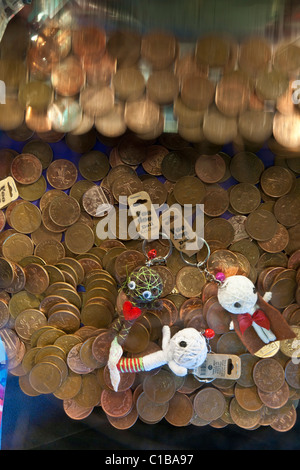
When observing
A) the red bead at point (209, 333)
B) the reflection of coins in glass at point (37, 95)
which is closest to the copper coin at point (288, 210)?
the red bead at point (209, 333)

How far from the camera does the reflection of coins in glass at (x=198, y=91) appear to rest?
3.49 ft

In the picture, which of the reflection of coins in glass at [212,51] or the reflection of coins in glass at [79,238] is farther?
the reflection of coins in glass at [79,238]

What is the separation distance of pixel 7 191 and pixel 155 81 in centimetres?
55

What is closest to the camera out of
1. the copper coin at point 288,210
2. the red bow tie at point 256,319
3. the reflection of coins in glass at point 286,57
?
the reflection of coins in glass at point 286,57

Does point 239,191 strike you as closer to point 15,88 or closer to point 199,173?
point 199,173

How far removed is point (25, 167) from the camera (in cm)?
129

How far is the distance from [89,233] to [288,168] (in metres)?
0.61

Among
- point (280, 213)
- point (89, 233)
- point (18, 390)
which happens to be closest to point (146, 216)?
point (89, 233)

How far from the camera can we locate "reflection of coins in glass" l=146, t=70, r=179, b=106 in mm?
1076

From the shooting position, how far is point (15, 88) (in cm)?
111

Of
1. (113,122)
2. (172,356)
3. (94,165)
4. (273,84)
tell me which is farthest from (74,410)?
(273,84)

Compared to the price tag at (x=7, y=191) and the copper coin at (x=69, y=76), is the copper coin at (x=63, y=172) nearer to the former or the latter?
the price tag at (x=7, y=191)

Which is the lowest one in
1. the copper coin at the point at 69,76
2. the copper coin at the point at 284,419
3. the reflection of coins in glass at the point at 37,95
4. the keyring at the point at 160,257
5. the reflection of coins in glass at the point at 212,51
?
the copper coin at the point at 284,419

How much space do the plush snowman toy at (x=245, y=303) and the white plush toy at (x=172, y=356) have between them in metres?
0.09
